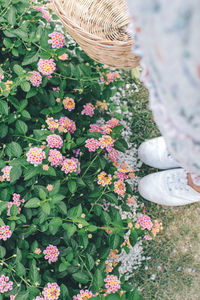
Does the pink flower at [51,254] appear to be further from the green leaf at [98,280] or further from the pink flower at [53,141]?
the pink flower at [53,141]

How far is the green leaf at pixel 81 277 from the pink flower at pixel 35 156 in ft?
1.16

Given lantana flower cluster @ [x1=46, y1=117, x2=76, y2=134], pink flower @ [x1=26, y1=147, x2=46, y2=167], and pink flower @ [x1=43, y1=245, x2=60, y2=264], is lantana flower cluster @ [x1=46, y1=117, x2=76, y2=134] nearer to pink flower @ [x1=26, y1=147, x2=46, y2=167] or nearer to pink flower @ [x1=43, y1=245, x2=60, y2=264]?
pink flower @ [x1=26, y1=147, x2=46, y2=167]

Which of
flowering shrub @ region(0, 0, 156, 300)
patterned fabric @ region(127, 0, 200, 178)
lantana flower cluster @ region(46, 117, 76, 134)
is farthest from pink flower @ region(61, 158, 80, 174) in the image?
patterned fabric @ region(127, 0, 200, 178)

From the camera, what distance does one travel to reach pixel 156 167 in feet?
5.05

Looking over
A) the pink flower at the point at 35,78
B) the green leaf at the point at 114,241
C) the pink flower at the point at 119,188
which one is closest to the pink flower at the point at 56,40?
the pink flower at the point at 35,78

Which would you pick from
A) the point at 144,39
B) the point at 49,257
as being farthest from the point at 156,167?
the point at 144,39

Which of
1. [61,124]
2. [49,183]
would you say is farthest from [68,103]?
[49,183]

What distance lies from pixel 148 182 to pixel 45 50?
73 centimetres

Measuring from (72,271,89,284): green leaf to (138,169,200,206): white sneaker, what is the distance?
0.54 m

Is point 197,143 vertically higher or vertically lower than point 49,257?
higher

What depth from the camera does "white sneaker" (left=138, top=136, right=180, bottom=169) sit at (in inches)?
57.4

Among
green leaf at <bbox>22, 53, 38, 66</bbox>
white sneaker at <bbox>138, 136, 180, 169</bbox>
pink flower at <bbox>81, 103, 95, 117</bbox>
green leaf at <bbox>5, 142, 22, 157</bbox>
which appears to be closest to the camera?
green leaf at <bbox>5, 142, 22, 157</bbox>

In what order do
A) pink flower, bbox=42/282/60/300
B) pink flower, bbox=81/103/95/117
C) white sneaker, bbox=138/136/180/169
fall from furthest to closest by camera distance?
white sneaker, bbox=138/136/180/169
pink flower, bbox=81/103/95/117
pink flower, bbox=42/282/60/300

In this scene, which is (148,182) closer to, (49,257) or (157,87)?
(49,257)
